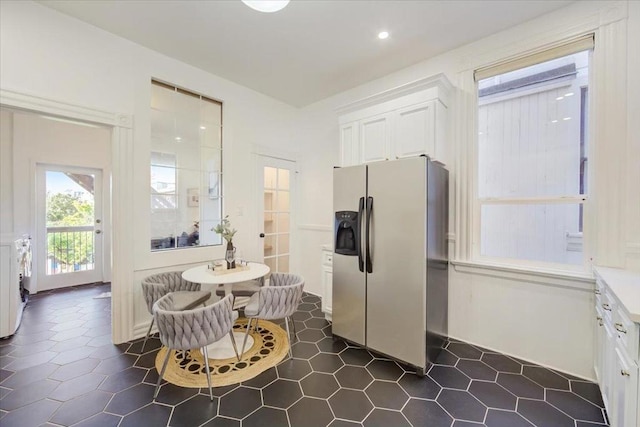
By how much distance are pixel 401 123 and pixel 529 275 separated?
1.84 metres

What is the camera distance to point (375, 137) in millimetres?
2889

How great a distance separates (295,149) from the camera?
4422 mm

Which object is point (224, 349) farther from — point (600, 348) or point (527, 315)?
point (600, 348)

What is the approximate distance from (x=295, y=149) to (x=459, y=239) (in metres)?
2.87

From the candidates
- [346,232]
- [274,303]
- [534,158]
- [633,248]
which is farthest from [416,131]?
[274,303]

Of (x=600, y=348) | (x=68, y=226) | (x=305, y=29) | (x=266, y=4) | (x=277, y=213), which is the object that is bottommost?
(x=600, y=348)

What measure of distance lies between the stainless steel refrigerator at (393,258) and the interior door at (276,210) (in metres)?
1.59

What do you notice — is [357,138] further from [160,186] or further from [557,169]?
[160,186]

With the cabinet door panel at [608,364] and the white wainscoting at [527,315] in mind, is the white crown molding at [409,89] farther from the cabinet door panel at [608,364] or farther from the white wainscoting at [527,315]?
the cabinet door panel at [608,364]

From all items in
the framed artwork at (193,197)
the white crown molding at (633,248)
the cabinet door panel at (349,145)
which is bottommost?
the white crown molding at (633,248)

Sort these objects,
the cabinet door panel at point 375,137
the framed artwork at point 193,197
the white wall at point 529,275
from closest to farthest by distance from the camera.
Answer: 1. the white wall at point 529,275
2. the cabinet door panel at point 375,137
3. the framed artwork at point 193,197

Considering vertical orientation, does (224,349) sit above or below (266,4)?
below

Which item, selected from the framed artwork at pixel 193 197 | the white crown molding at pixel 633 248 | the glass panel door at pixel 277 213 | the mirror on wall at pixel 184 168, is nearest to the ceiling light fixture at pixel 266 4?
the mirror on wall at pixel 184 168

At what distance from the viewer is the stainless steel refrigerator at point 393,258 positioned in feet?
7.16
